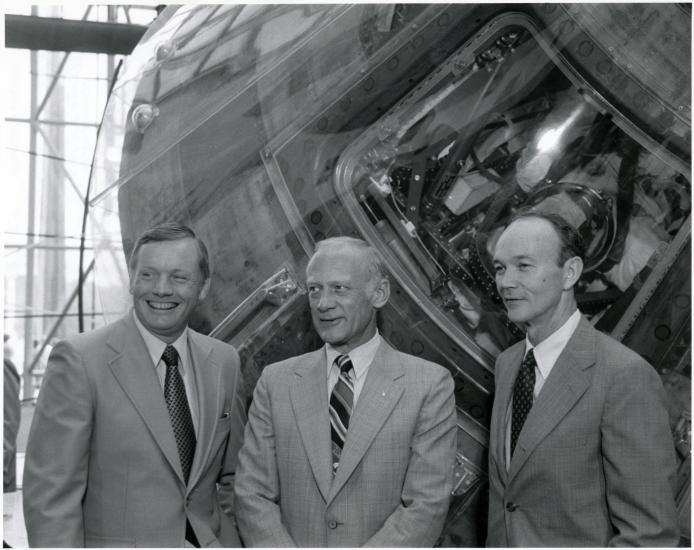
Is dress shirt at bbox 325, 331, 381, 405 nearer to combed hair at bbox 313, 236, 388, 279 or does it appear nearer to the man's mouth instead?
combed hair at bbox 313, 236, 388, 279

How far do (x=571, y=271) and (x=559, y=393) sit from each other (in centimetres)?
28

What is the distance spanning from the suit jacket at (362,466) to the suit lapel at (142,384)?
189 millimetres

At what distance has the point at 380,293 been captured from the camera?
1.83m

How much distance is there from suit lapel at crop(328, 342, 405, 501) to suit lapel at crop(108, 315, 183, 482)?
14.5 inches

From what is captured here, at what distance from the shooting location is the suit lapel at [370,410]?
1725mm

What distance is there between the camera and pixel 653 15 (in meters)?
1.85

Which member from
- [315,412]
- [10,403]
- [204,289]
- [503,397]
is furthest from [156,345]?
[10,403]

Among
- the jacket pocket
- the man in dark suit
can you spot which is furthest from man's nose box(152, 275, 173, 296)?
the man in dark suit

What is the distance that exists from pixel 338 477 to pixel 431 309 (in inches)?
18.8

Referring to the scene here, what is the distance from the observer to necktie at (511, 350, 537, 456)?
71.1 inches

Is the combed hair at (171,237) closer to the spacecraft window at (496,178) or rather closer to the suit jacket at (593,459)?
the spacecraft window at (496,178)

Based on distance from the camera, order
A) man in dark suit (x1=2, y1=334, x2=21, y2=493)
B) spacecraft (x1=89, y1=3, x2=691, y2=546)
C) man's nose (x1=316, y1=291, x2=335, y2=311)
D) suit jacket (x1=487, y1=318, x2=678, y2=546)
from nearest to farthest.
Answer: suit jacket (x1=487, y1=318, x2=678, y2=546), man's nose (x1=316, y1=291, x2=335, y2=311), spacecraft (x1=89, y1=3, x2=691, y2=546), man in dark suit (x1=2, y1=334, x2=21, y2=493)

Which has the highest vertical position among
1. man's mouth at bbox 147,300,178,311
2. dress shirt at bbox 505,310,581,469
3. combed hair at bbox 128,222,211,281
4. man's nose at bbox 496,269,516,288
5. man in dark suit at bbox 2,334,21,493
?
man in dark suit at bbox 2,334,21,493

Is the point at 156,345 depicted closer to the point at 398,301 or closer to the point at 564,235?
the point at 398,301
